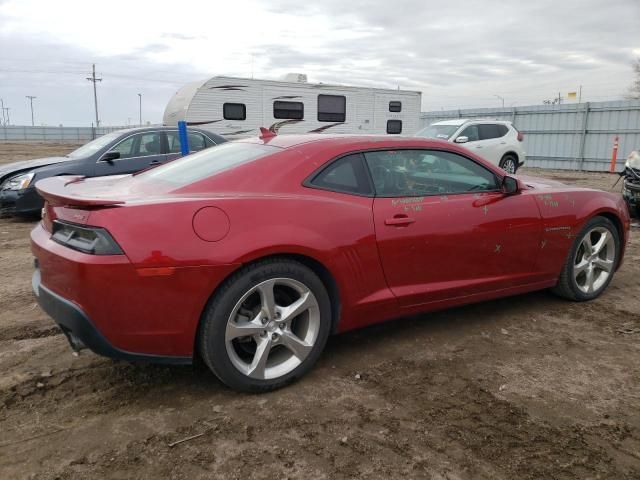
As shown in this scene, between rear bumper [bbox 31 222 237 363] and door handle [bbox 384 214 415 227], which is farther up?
door handle [bbox 384 214 415 227]

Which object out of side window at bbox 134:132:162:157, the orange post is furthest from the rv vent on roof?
the orange post

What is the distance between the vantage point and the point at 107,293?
7.97 ft

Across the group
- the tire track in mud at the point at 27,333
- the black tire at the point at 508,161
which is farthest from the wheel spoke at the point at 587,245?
the black tire at the point at 508,161

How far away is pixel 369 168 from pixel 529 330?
1.71 meters

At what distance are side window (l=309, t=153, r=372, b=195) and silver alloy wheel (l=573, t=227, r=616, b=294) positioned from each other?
2106mm

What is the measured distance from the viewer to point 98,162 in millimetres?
7773

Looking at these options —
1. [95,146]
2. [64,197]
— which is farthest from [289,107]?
[64,197]

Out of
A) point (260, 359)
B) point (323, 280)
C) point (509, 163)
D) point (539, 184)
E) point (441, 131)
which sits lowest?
point (260, 359)

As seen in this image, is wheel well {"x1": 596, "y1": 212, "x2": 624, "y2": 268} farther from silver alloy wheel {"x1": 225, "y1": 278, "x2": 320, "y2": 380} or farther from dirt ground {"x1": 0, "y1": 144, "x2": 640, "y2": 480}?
silver alloy wheel {"x1": 225, "y1": 278, "x2": 320, "y2": 380}

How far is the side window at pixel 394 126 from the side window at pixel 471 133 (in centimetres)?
401

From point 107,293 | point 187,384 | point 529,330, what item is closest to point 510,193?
point 529,330

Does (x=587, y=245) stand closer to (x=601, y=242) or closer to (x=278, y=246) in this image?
(x=601, y=242)

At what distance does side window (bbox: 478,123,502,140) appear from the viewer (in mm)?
12508

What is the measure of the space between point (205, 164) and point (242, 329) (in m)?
1.17
